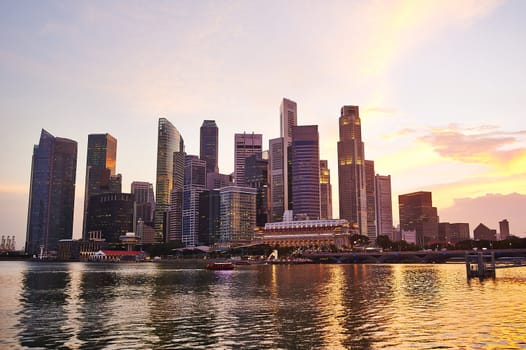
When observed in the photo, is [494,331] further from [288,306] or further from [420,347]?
[288,306]

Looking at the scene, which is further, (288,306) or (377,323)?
(288,306)

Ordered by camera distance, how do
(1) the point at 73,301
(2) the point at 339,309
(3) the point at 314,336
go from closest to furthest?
(3) the point at 314,336 → (2) the point at 339,309 → (1) the point at 73,301

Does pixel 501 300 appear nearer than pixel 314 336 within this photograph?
No

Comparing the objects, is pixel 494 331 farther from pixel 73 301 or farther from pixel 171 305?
pixel 73 301

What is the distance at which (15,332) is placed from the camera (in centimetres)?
5222

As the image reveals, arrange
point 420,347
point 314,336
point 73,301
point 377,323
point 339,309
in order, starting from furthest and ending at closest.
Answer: point 73,301 → point 339,309 → point 377,323 → point 314,336 → point 420,347

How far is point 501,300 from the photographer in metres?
79.3

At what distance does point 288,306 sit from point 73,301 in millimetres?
37851

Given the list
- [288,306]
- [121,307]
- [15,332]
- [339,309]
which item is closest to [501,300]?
[339,309]

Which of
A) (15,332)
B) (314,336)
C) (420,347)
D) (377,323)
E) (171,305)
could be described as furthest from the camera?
(171,305)

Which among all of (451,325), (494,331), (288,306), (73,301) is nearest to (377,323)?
(451,325)

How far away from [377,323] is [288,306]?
19907 millimetres

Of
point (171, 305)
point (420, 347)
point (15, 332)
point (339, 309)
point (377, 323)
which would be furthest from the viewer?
point (171, 305)

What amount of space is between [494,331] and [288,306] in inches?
1230
